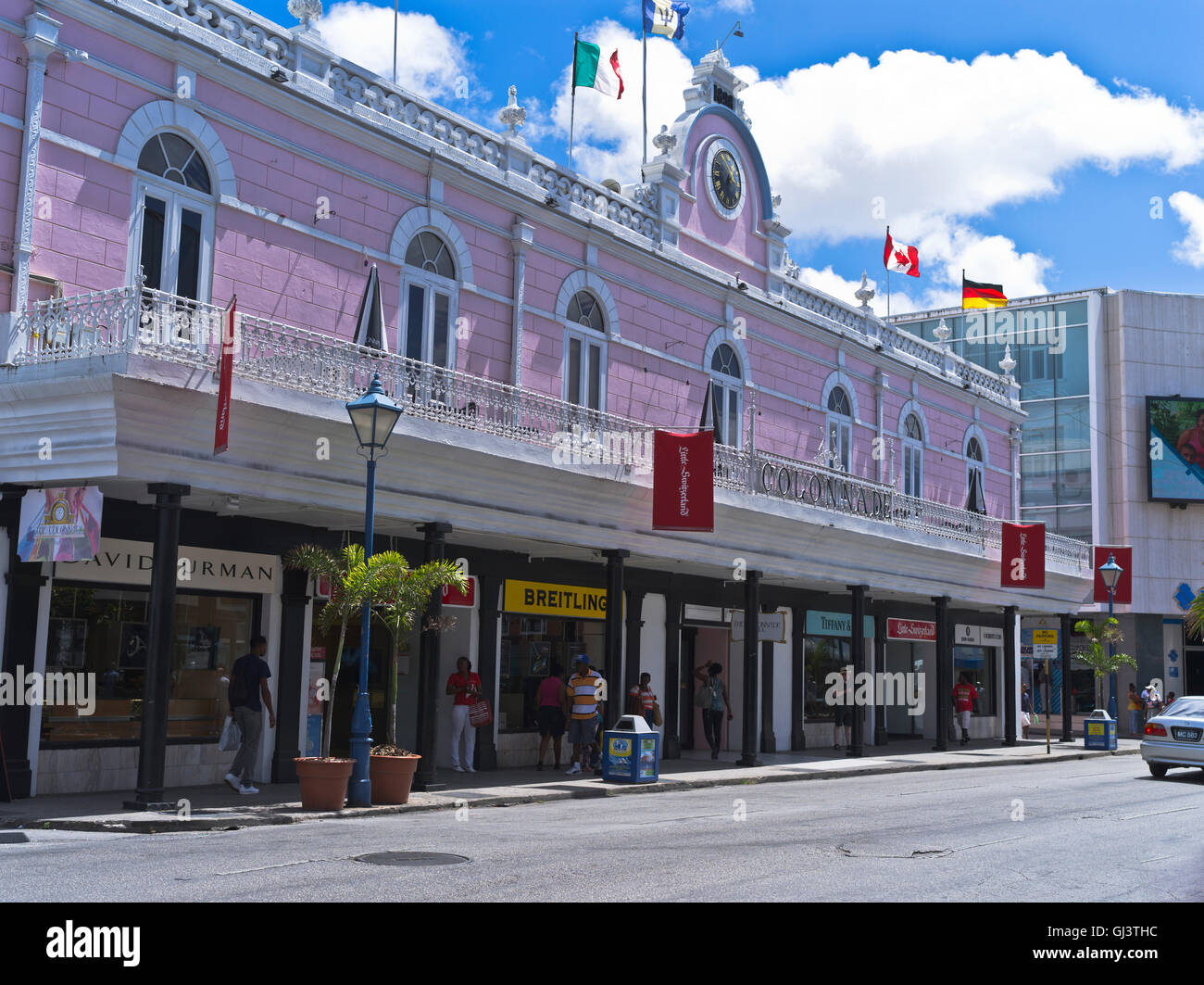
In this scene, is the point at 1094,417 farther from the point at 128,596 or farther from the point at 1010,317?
the point at 128,596

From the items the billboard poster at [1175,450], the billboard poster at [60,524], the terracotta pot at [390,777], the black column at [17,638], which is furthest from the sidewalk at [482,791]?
the billboard poster at [1175,450]

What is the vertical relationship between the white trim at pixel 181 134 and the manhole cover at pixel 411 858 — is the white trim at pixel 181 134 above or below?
above

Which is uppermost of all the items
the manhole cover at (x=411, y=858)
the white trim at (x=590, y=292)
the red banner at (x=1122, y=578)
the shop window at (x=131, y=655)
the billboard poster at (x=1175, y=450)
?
the billboard poster at (x=1175, y=450)

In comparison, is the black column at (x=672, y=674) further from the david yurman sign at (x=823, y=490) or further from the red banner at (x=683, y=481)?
the red banner at (x=683, y=481)

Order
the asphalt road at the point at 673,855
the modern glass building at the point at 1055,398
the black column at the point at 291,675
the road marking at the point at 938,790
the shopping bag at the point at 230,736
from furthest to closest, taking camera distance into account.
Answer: the modern glass building at the point at 1055,398
the road marking at the point at 938,790
the black column at the point at 291,675
the shopping bag at the point at 230,736
the asphalt road at the point at 673,855

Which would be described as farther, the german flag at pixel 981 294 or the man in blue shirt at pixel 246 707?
the german flag at pixel 981 294

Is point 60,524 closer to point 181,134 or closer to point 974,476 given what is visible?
point 181,134

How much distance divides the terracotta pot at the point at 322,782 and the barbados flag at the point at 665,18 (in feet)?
52.6

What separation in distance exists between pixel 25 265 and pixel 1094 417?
47016mm

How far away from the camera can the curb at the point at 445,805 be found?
40.5 ft

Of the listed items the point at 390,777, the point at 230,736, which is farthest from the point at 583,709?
the point at 230,736

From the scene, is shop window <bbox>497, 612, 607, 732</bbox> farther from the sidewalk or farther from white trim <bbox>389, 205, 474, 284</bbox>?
white trim <bbox>389, 205, 474, 284</bbox>

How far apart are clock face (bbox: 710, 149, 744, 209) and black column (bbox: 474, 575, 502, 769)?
10295 mm
